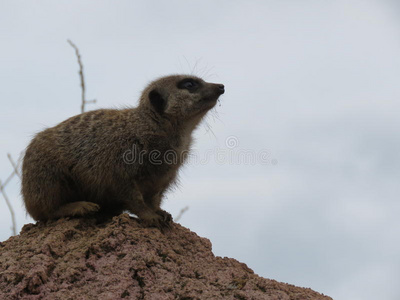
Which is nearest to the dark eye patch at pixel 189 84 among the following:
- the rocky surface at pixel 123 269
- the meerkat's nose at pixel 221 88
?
the meerkat's nose at pixel 221 88

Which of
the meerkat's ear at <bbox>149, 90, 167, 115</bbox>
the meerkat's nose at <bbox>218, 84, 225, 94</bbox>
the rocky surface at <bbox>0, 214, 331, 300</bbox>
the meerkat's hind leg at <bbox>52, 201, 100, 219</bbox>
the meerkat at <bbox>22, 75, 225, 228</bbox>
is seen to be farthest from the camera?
the meerkat's nose at <bbox>218, 84, 225, 94</bbox>

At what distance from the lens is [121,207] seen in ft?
20.8

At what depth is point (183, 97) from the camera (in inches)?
262

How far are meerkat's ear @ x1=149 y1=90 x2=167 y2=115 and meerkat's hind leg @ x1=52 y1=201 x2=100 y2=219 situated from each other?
1407 mm

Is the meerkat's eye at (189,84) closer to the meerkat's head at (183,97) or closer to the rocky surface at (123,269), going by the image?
the meerkat's head at (183,97)

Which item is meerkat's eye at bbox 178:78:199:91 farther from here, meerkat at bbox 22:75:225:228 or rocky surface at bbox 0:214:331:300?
rocky surface at bbox 0:214:331:300

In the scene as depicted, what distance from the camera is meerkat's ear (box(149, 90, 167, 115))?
6.52 metres

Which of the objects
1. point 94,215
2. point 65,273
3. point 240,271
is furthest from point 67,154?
point 240,271

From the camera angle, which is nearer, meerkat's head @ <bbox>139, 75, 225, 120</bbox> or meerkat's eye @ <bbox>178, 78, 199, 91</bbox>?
meerkat's head @ <bbox>139, 75, 225, 120</bbox>

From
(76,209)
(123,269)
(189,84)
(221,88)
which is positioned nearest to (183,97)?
(189,84)

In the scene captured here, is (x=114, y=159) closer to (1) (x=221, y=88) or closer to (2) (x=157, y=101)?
(2) (x=157, y=101)

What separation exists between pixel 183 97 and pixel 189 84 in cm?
25

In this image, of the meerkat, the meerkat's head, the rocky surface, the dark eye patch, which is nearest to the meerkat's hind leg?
the meerkat

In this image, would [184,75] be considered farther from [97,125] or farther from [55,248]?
[55,248]
